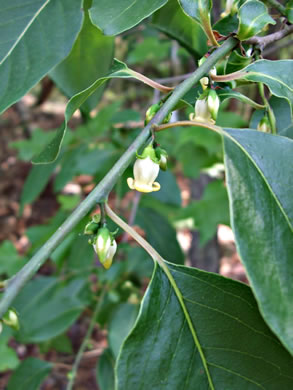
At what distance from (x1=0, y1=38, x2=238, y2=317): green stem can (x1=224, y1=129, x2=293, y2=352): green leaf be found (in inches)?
3.2

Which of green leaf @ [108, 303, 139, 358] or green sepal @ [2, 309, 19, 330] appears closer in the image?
green sepal @ [2, 309, 19, 330]

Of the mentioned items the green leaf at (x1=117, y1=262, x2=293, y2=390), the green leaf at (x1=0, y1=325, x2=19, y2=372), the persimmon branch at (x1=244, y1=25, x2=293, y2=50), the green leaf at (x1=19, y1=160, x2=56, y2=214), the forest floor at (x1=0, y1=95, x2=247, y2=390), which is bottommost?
the forest floor at (x1=0, y1=95, x2=247, y2=390)

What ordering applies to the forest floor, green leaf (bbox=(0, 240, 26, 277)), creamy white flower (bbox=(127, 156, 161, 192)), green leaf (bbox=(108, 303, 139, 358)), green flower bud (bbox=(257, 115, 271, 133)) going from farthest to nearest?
1. the forest floor
2. green leaf (bbox=(0, 240, 26, 277))
3. green leaf (bbox=(108, 303, 139, 358))
4. green flower bud (bbox=(257, 115, 271, 133))
5. creamy white flower (bbox=(127, 156, 161, 192))

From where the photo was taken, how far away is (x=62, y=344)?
5.43ft

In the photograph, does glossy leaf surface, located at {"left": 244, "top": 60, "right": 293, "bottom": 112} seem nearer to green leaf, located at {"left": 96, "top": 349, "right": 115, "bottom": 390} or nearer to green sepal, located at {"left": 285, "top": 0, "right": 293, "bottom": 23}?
green sepal, located at {"left": 285, "top": 0, "right": 293, "bottom": 23}

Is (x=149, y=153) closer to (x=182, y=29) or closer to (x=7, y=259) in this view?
(x=182, y=29)

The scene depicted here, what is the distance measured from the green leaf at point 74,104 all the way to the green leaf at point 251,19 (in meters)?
0.15

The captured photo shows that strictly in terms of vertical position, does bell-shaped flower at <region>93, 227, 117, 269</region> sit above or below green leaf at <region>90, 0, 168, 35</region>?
below

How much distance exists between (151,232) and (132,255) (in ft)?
0.35

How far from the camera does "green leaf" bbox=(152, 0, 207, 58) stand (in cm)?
76

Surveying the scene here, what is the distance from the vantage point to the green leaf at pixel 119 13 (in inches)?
22.5

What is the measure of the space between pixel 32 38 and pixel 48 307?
0.95 metres

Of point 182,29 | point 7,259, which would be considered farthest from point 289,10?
point 7,259

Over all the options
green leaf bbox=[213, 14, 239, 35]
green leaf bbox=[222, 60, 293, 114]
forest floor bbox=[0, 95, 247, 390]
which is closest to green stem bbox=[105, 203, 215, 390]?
green leaf bbox=[222, 60, 293, 114]
